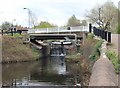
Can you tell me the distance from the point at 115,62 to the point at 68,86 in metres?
11.5

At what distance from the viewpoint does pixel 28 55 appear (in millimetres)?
55000

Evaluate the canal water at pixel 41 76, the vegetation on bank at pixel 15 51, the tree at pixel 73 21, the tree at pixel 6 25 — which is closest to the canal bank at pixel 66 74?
the canal water at pixel 41 76

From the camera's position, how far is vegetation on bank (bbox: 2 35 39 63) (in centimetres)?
5112

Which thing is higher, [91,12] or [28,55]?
[91,12]

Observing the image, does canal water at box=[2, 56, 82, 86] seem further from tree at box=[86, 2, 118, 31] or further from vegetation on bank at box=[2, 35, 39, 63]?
tree at box=[86, 2, 118, 31]

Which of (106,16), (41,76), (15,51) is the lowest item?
(41,76)

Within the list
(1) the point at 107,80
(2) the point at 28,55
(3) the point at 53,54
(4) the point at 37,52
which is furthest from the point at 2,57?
(1) the point at 107,80

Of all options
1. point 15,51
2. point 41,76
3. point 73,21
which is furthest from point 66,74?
point 73,21

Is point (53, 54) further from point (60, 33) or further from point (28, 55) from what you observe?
point (28, 55)

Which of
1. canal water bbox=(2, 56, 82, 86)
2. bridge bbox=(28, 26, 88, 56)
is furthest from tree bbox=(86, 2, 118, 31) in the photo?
canal water bbox=(2, 56, 82, 86)

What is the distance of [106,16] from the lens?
76812 mm

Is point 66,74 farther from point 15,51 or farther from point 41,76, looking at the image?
point 15,51

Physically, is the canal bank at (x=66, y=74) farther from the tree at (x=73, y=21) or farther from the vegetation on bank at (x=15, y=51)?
the tree at (x=73, y=21)

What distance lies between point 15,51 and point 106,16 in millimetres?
31603
